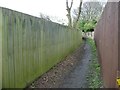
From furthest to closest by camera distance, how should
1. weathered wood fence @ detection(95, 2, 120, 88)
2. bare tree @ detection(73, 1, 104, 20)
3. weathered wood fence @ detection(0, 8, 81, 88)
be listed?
bare tree @ detection(73, 1, 104, 20)
weathered wood fence @ detection(0, 8, 81, 88)
weathered wood fence @ detection(95, 2, 120, 88)

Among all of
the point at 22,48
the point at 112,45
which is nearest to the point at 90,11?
the point at 22,48

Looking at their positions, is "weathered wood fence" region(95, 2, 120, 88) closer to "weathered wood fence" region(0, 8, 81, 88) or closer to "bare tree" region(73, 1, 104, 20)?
"weathered wood fence" region(0, 8, 81, 88)

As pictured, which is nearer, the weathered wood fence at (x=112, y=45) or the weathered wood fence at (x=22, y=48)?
the weathered wood fence at (x=112, y=45)

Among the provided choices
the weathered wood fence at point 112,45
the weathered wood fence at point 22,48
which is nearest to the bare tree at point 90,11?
the weathered wood fence at point 22,48

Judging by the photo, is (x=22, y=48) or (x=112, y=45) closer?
(x=112, y=45)

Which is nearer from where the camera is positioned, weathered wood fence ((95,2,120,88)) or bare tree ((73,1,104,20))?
weathered wood fence ((95,2,120,88))

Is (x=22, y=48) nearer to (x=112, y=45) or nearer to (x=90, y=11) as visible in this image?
(x=112, y=45)

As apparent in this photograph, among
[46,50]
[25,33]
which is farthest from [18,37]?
[46,50]

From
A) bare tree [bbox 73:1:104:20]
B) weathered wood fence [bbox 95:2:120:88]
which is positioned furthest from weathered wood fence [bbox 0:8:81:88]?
bare tree [bbox 73:1:104:20]

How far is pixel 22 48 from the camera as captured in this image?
6.79m

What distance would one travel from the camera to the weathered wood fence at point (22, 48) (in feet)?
18.4

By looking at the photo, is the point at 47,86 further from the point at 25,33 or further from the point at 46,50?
the point at 46,50

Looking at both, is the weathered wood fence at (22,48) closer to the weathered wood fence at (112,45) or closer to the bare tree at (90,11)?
the weathered wood fence at (112,45)

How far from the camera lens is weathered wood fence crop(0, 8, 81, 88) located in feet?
18.4
